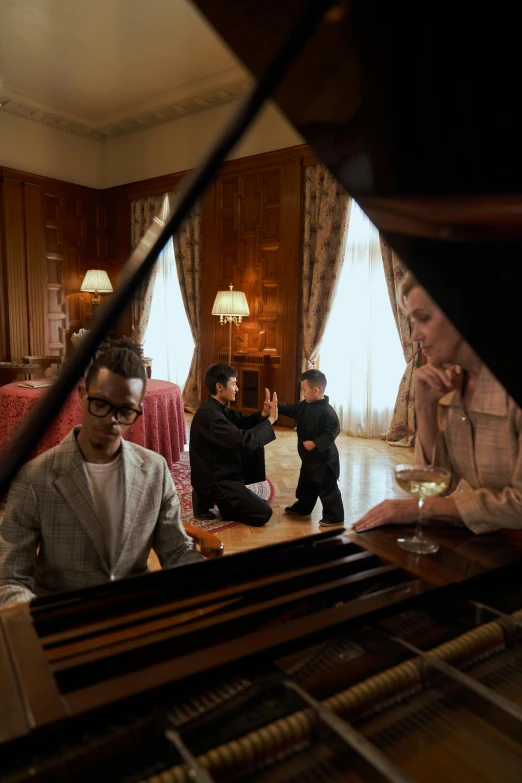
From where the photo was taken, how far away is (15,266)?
8.63 m

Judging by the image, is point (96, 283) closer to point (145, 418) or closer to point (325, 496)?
point (145, 418)

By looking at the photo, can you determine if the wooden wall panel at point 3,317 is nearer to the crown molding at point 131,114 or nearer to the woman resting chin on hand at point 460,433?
the crown molding at point 131,114

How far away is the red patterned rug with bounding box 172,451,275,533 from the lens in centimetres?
403

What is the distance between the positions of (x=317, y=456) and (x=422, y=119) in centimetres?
361

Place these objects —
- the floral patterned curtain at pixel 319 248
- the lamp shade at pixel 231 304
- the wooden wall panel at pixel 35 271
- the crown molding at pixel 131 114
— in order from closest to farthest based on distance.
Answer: the floral patterned curtain at pixel 319 248
the lamp shade at pixel 231 304
the crown molding at pixel 131 114
the wooden wall panel at pixel 35 271

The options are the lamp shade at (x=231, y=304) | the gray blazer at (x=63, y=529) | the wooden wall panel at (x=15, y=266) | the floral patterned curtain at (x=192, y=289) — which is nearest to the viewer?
the gray blazer at (x=63, y=529)

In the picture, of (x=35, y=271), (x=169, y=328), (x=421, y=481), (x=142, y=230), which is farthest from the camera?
(x=142, y=230)

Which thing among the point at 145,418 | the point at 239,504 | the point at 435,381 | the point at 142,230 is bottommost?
the point at 239,504

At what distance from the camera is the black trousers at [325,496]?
411cm

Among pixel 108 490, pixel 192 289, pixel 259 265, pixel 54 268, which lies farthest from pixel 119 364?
pixel 54 268

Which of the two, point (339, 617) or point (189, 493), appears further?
point (189, 493)

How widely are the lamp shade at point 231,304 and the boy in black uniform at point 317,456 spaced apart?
3.24 metres

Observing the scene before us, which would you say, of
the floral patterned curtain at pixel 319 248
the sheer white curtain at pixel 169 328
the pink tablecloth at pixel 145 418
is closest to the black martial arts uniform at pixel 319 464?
the pink tablecloth at pixel 145 418

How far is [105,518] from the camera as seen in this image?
67.5 inches
